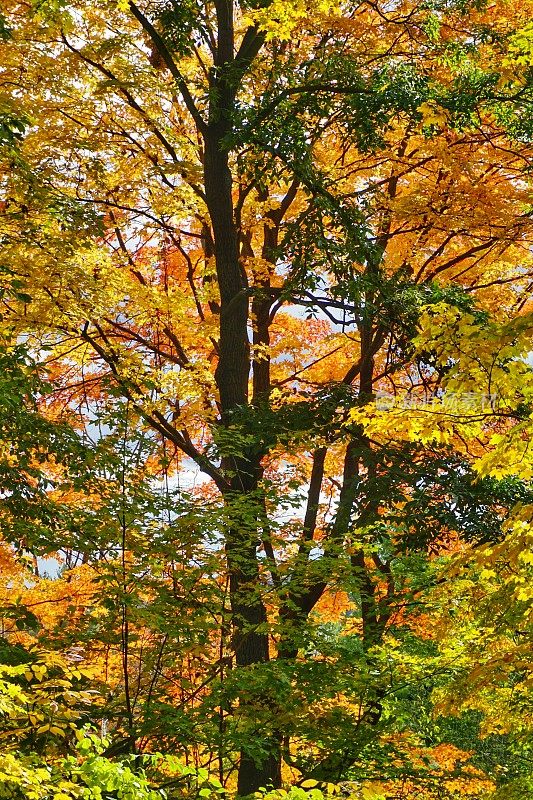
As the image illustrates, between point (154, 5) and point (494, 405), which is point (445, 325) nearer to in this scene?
point (494, 405)

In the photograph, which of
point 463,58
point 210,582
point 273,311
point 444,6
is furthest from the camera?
point 273,311

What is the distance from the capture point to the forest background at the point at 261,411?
4.69 meters

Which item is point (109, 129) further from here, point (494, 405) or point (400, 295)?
point (494, 405)

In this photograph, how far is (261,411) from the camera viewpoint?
8.16 m

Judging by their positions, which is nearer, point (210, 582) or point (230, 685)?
point (230, 685)

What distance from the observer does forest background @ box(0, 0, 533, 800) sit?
469 centimetres

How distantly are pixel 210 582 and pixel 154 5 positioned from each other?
581 cm

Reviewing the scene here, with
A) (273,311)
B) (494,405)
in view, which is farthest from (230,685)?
(273,311)

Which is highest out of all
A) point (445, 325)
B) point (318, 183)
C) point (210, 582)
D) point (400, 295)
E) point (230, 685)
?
point (318, 183)

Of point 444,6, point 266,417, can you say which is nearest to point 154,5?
point 444,6

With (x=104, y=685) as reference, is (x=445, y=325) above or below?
above

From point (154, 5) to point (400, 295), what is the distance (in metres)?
3.88

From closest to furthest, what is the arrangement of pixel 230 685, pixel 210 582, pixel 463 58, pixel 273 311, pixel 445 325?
pixel 445 325 → pixel 230 685 → pixel 210 582 → pixel 463 58 → pixel 273 311

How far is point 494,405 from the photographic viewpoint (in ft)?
13.7
